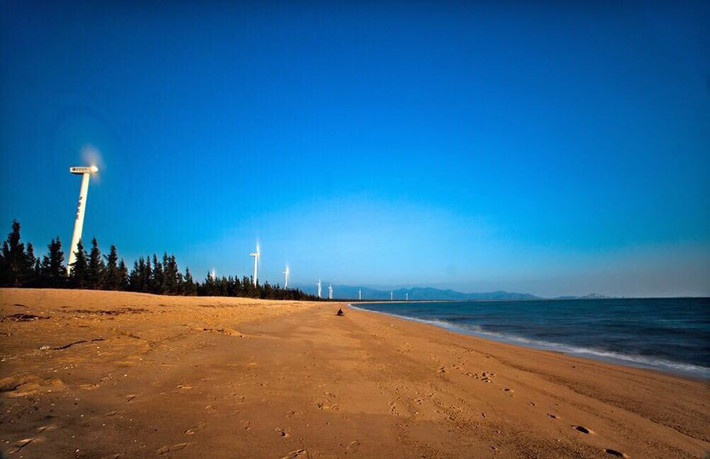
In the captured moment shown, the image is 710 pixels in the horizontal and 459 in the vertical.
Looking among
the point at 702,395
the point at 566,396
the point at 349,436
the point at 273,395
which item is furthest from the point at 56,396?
the point at 702,395

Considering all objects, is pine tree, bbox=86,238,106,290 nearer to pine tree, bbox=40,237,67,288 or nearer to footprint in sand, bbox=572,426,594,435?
pine tree, bbox=40,237,67,288

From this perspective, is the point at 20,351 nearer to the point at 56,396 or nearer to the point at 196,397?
the point at 56,396

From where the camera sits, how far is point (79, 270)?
2517 inches

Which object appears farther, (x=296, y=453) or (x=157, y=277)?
(x=157, y=277)

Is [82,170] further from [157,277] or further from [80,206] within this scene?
[157,277]

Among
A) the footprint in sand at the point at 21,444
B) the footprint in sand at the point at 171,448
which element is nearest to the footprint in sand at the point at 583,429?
the footprint in sand at the point at 171,448

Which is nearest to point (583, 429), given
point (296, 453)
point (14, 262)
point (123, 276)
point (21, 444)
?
point (296, 453)

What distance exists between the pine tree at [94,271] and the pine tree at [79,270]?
2.11 feet

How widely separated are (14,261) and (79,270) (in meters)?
9.43

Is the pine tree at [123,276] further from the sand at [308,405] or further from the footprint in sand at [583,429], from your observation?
the footprint in sand at [583,429]

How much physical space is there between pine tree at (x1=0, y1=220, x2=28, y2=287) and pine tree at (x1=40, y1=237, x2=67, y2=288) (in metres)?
3.37

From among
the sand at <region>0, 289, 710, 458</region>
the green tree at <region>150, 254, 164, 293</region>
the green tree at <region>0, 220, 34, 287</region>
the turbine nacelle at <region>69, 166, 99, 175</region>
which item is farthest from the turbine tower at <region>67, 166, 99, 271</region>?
the sand at <region>0, 289, 710, 458</region>

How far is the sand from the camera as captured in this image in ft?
14.2

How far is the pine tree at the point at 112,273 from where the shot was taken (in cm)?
7023
